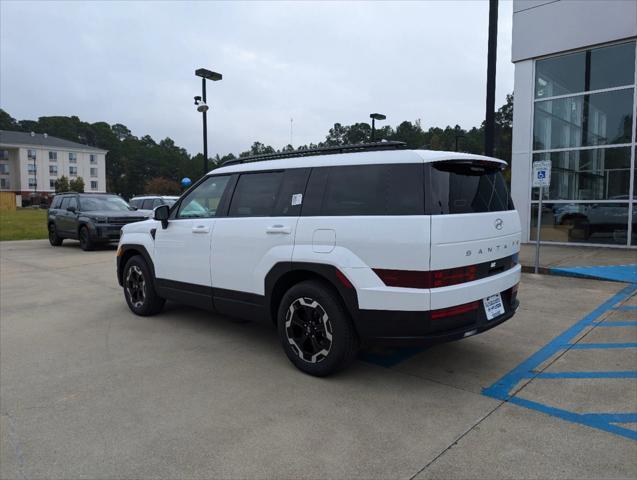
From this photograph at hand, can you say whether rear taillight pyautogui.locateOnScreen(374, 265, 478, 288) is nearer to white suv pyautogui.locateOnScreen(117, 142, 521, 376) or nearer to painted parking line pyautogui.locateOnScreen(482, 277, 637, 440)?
white suv pyautogui.locateOnScreen(117, 142, 521, 376)

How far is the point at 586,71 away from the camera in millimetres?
12445

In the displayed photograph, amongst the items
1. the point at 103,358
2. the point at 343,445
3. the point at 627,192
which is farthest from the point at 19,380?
the point at 627,192

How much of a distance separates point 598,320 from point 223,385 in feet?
14.9

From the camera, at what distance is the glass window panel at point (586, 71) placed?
11766 millimetres

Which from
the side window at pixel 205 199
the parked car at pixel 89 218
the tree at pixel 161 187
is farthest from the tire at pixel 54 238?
the tree at pixel 161 187

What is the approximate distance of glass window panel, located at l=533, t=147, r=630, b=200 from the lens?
39.0 feet

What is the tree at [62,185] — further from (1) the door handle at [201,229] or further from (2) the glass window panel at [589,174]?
(1) the door handle at [201,229]

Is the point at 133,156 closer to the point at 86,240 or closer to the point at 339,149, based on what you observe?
the point at 86,240

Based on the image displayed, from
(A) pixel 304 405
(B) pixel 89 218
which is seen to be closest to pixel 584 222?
(A) pixel 304 405

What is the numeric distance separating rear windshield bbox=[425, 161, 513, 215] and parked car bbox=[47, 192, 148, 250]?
12.3 meters

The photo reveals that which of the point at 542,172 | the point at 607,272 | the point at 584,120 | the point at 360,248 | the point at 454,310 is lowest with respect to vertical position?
the point at 607,272

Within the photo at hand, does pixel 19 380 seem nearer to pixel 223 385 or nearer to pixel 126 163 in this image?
pixel 223 385

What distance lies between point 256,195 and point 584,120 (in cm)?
1160

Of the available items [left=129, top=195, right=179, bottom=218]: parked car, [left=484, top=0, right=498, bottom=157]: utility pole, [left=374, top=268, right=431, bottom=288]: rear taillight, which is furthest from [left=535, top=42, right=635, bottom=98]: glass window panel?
[left=129, top=195, right=179, bottom=218]: parked car
